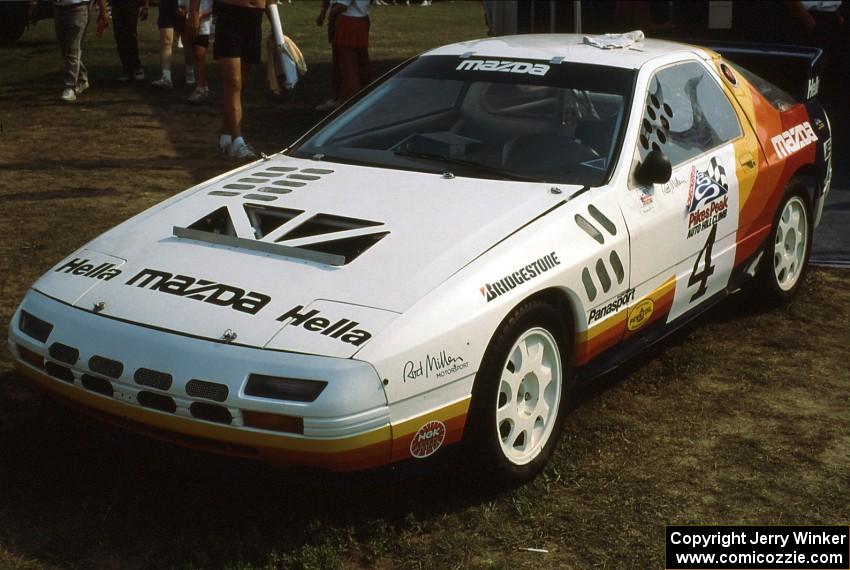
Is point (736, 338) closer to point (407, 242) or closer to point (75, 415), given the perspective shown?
point (407, 242)

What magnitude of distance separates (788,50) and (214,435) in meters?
4.69

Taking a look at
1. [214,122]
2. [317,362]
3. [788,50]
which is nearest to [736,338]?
[788,50]

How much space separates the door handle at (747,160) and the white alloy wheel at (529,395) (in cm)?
174

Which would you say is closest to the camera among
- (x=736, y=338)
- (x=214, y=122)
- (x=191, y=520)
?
(x=191, y=520)

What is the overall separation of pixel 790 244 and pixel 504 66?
195cm

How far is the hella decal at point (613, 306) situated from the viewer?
4.46 metres

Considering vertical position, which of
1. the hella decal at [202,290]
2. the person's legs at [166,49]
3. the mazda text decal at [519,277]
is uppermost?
the hella decal at [202,290]

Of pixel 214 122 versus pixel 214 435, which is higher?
pixel 214 435

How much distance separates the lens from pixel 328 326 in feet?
12.1

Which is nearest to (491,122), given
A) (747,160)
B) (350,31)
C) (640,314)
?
(640,314)

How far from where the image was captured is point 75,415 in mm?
4000

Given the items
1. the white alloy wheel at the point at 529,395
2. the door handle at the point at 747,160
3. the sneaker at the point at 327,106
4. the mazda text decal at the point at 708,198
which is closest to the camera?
the white alloy wheel at the point at 529,395

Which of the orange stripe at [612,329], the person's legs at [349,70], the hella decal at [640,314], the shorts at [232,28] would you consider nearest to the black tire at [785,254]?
the orange stripe at [612,329]

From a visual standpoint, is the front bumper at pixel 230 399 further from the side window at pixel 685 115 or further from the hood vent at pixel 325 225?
the side window at pixel 685 115
